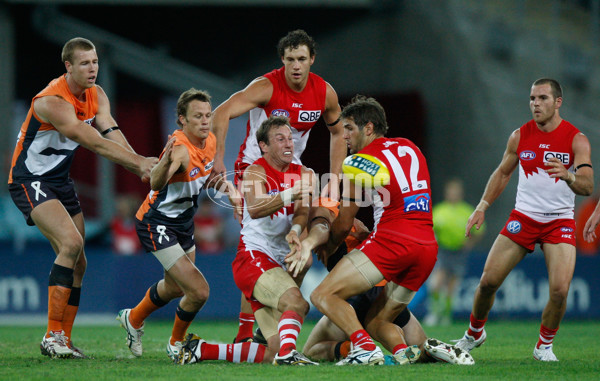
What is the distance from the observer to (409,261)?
6.84 m

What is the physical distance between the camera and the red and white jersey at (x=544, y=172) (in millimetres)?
7848

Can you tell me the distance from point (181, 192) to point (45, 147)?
4.24 ft

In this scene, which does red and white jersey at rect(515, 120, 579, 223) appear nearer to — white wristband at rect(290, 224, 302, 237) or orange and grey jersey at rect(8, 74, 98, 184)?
white wristband at rect(290, 224, 302, 237)

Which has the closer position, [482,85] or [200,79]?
[482,85]

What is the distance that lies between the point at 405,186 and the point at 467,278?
7599 mm

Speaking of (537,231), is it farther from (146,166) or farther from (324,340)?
(146,166)

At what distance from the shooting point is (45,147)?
7.54m

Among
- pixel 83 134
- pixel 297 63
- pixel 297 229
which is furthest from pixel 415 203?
pixel 83 134

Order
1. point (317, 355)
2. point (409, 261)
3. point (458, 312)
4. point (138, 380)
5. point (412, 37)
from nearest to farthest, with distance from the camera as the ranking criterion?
point (138, 380) < point (409, 261) < point (317, 355) < point (458, 312) < point (412, 37)

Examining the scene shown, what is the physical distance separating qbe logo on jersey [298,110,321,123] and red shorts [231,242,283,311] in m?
1.60

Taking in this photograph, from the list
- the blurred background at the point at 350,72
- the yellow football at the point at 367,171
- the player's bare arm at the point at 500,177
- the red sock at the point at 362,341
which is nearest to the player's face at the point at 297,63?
the yellow football at the point at 367,171

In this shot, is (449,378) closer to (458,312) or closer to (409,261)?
(409,261)

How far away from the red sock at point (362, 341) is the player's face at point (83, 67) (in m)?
3.25

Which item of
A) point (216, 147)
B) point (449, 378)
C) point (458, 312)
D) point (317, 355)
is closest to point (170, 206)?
point (216, 147)
